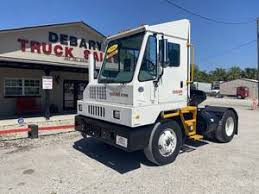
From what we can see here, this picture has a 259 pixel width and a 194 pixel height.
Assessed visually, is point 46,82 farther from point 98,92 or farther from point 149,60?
point 149,60

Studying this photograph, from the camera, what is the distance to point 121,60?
579 cm

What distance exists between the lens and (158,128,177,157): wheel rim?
552 centimetres

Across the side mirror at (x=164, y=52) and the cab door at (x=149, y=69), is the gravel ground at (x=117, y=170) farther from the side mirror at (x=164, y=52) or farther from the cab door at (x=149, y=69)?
the side mirror at (x=164, y=52)

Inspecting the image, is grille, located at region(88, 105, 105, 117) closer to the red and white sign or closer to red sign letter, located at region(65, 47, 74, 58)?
the red and white sign

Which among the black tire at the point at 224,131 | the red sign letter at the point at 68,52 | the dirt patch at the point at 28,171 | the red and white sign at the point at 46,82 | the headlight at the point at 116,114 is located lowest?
Answer: the dirt patch at the point at 28,171

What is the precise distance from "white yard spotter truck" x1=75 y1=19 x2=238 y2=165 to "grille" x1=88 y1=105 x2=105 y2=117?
2 cm

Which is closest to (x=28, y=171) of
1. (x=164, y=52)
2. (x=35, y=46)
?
(x=164, y=52)

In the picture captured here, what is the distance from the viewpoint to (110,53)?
20.5ft

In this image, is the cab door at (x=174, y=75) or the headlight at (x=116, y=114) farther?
the cab door at (x=174, y=75)

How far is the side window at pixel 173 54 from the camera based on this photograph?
5629 millimetres

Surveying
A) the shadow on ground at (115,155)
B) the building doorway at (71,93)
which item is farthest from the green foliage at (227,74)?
the shadow on ground at (115,155)

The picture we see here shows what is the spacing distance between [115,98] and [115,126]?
63 centimetres

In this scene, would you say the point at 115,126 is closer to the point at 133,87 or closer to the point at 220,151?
the point at 133,87

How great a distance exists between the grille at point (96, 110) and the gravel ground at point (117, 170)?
117 cm
